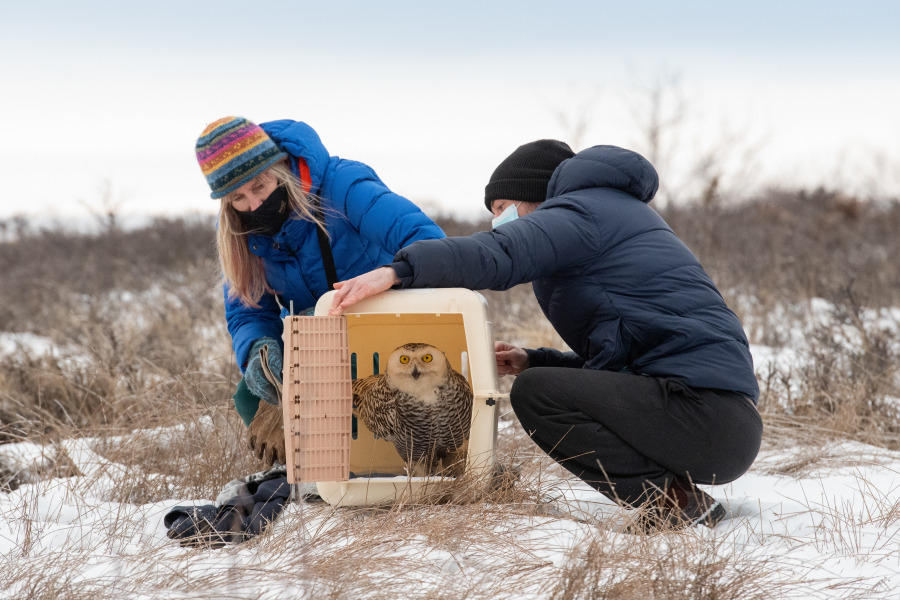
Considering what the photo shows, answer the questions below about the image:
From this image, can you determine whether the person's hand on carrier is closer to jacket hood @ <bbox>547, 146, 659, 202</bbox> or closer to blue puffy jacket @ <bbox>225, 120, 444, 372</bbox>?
blue puffy jacket @ <bbox>225, 120, 444, 372</bbox>

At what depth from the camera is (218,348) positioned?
18.0 ft

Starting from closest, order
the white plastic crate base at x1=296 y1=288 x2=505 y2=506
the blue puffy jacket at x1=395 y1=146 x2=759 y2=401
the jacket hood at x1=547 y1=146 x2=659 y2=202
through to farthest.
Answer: the blue puffy jacket at x1=395 y1=146 x2=759 y2=401
the white plastic crate base at x1=296 y1=288 x2=505 y2=506
the jacket hood at x1=547 y1=146 x2=659 y2=202

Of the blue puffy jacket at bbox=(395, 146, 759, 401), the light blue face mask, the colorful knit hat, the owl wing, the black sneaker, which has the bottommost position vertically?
the black sneaker

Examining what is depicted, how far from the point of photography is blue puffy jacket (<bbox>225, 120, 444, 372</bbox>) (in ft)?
10.0

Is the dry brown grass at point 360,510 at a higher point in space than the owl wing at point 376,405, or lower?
lower

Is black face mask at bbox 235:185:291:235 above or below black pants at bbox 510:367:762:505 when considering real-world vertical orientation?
above

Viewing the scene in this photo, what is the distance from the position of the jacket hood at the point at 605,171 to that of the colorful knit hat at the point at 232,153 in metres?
1.16

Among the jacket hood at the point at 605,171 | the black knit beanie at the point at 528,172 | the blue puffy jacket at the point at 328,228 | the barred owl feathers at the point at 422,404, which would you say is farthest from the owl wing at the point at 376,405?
the jacket hood at the point at 605,171

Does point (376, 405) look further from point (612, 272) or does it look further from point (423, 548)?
point (612, 272)

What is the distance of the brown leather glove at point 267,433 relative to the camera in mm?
3111

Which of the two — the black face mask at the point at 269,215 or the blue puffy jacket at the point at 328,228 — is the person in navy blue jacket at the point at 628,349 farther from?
the black face mask at the point at 269,215

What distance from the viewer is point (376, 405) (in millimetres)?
2902

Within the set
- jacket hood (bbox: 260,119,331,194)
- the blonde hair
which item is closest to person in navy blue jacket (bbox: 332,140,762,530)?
the blonde hair

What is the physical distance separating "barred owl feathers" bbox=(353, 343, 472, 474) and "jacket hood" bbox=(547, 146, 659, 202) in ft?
2.43
